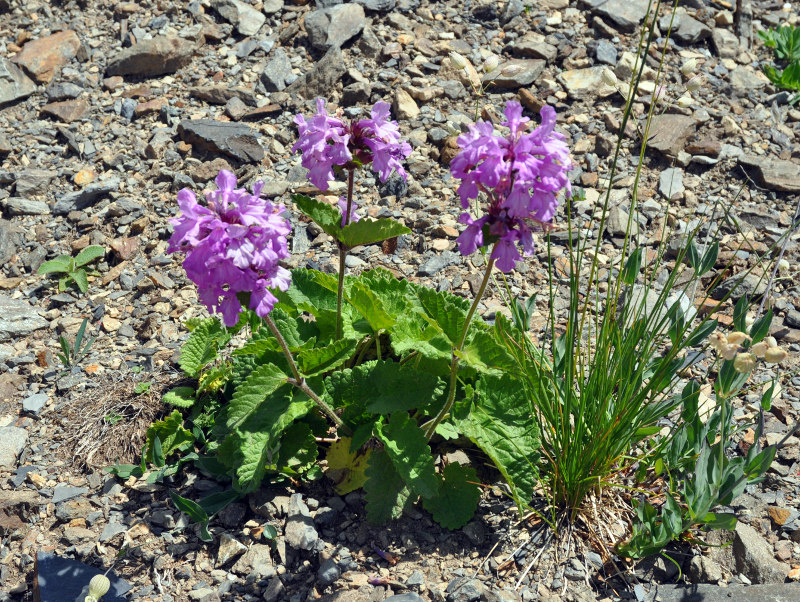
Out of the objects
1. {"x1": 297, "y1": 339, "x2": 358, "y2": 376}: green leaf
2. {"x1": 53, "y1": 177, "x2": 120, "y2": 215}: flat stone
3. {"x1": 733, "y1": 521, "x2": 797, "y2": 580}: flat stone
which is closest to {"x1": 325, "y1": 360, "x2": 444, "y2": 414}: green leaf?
{"x1": 297, "y1": 339, "x2": 358, "y2": 376}: green leaf

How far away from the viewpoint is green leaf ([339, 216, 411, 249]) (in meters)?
2.34

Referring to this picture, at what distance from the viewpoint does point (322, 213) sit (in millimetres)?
2391

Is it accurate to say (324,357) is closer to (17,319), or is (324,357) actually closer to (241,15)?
(17,319)

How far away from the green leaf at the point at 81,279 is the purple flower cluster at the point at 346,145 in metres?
1.75

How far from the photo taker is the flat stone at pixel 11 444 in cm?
287

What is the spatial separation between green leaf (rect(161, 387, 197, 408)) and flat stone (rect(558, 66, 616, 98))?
272 cm

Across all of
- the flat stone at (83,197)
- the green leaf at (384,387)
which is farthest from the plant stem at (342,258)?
the flat stone at (83,197)

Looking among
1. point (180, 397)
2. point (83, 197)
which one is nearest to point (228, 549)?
point (180, 397)

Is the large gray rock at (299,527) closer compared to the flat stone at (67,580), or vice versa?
the flat stone at (67,580)

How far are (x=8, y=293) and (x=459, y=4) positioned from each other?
3098 mm

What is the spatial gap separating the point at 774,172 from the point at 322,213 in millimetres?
2715

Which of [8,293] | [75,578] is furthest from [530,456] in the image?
[8,293]

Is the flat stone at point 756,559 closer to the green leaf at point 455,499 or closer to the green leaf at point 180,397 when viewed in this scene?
the green leaf at point 455,499

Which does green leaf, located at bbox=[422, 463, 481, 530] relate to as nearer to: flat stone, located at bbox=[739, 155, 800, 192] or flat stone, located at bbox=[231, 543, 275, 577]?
flat stone, located at bbox=[231, 543, 275, 577]
